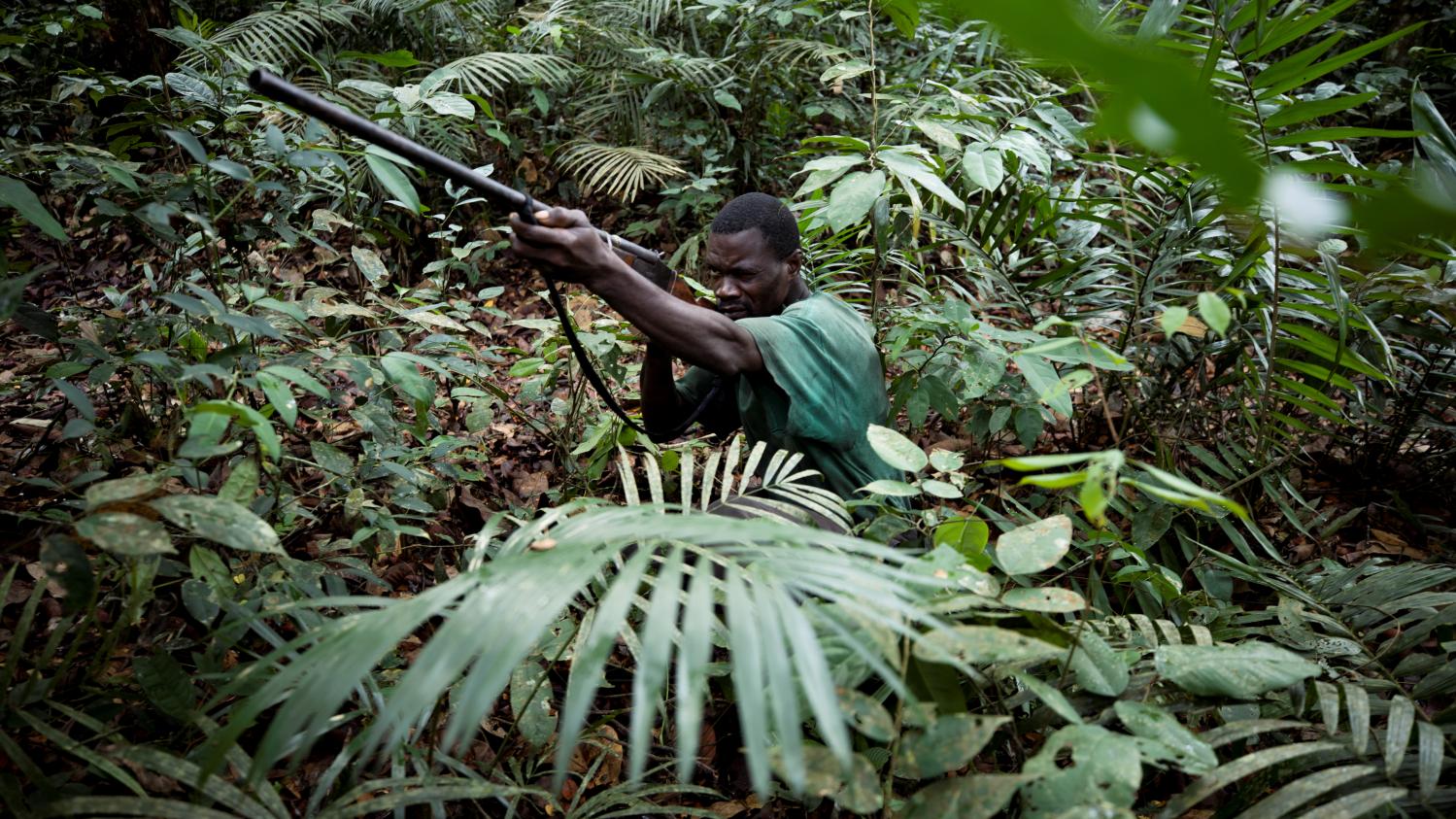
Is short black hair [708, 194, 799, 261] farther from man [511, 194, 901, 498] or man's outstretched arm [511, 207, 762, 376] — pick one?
man's outstretched arm [511, 207, 762, 376]

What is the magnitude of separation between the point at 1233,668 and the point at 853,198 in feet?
3.82

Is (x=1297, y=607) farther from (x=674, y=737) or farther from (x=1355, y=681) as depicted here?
(x=674, y=737)

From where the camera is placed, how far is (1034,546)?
117 cm

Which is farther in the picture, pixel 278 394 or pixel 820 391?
pixel 820 391

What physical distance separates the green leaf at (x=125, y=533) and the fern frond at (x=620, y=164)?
3.37 meters

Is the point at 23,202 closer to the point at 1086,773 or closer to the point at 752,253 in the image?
the point at 752,253

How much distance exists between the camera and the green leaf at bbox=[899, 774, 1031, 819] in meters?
0.96

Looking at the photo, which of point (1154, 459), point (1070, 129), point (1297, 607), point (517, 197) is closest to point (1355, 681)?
point (1297, 607)

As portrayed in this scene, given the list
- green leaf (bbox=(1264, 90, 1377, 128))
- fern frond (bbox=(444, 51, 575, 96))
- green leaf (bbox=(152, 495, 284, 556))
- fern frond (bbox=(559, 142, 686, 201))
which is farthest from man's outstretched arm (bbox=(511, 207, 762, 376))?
fern frond (bbox=(444, 51, 575, 96))

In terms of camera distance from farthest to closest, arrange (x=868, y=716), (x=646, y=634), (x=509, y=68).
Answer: (x=509, y=68) < (x=868, y=716) < (x=646, y=634)

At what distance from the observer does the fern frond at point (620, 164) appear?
4324mm

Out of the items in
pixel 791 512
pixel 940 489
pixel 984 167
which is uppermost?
pixel 984 167

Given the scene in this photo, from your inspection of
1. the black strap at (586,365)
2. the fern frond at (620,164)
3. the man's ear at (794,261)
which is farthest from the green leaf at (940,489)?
the fern frond at (620,164)

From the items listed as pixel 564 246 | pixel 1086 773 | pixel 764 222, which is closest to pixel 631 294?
pixel 564 246
